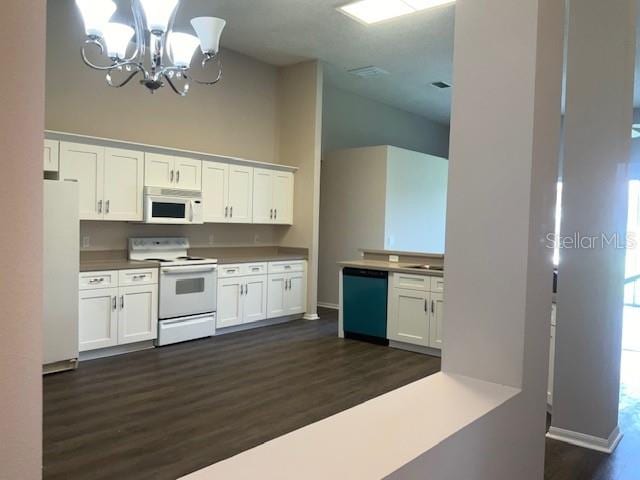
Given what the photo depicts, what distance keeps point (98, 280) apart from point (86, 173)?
1.07 meters

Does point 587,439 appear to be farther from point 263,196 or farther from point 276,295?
point 263,196

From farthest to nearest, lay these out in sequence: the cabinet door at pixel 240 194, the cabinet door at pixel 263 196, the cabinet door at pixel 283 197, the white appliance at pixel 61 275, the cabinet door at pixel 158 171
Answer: the cabinet door at pixel 283 197 < the cabinet door at pixel 263 196 < the cabinet door at pixel 240 194 < the cabinet door at pixel 158 171 < the white appliance at pixel 61 275

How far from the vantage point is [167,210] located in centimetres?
555

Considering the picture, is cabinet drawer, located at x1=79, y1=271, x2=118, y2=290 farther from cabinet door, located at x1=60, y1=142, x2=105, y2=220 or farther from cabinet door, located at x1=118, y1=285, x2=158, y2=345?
cabinet door, located at x1=60, y1=142, x2=105, y2=220

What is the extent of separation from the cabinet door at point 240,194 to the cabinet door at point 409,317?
227cm

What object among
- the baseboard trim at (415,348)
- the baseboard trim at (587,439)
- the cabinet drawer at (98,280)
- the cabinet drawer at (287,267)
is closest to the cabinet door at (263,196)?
the cabinet drawer at (287,267)

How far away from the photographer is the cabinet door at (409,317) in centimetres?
534

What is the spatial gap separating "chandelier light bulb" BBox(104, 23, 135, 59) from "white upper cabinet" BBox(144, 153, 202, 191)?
6.33 feet

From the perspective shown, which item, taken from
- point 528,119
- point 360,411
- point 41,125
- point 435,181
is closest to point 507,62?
point 528,119

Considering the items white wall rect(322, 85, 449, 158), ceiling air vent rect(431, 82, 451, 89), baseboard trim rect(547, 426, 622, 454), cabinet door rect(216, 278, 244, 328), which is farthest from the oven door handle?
ceiling air vent rect(431, 82, 451, 89)

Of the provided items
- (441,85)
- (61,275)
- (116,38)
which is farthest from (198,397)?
(441,85)

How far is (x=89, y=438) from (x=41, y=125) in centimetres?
296

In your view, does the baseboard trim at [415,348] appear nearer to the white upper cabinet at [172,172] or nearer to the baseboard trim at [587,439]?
the baseboard trim at [587,439]

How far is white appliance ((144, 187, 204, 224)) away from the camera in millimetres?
5367
